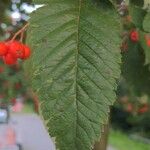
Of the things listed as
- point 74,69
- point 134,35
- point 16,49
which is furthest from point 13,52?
point 134,35

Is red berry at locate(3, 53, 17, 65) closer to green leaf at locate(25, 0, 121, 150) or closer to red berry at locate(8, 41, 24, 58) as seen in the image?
red berry at locate(8, 41, 24, 58)

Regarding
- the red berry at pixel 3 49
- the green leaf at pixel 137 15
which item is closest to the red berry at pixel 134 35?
the green leaf at pixel 137 15

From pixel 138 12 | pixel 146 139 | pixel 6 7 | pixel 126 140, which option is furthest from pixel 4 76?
pixel 126 140

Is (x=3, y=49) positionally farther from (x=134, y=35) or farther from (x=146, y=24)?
(x=134, y=35)

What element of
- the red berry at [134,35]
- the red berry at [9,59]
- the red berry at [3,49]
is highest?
the red berry at [3,49]

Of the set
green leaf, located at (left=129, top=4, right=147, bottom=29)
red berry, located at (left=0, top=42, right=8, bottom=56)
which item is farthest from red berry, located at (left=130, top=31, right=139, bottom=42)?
red berry, located at (left=0, top=42, right=8, bottom=56)

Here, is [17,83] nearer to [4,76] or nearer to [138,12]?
[4,76]

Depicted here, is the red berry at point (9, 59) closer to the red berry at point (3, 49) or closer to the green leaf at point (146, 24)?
the red berry at point (3, 49)
